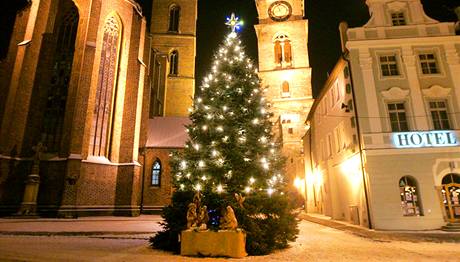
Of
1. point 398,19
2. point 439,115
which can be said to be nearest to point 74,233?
point 439,115

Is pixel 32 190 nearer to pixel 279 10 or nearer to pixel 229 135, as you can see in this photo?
pixel 229 135

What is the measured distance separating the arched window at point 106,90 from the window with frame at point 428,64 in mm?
21641

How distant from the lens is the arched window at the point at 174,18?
135 feet

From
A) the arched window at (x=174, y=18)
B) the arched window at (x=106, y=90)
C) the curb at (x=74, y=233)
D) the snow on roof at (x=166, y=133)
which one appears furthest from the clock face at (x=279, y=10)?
the curb at (x=74, y=233)

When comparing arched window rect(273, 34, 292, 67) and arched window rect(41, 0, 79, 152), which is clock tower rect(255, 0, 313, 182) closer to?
arched window rect(273, 34, 292, 67)

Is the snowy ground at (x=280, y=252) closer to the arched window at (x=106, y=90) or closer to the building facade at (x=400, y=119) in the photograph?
the building facade at (x=400, y=119)

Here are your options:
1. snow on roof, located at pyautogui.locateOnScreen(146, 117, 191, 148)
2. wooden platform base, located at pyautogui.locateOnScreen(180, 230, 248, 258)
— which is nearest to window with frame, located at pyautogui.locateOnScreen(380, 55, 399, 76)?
wooden platform base, located at pyautogui.locateOnScreen(180, 230, 248, 258)

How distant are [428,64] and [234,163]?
513 inches

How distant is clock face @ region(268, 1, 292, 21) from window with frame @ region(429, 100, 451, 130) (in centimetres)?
3142

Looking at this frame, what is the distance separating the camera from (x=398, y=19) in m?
16.6

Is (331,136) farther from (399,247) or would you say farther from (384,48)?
(399,247)

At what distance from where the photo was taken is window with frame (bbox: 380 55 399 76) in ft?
51.5

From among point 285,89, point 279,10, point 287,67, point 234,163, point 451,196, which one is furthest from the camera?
point 279,10

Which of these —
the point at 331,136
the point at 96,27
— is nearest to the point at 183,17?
the point at 96,27
